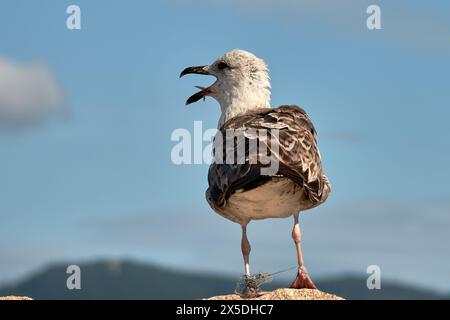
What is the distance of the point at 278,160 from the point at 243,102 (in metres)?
4.91

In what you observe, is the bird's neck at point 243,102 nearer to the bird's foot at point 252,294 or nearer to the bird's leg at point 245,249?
the bird's leg at point 245,249

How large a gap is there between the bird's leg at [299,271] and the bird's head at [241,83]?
427 centimetres

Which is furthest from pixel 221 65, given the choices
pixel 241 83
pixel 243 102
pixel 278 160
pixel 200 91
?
pixel 278 160

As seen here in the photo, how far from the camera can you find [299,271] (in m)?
20.6

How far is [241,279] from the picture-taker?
20.3 meters

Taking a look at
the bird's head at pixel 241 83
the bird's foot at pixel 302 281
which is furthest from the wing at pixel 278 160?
the bird's head at pixel 241 83

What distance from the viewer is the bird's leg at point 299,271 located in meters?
20.2

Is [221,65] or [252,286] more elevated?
[221,65]

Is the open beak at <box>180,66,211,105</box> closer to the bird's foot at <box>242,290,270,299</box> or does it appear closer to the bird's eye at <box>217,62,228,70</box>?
the bird's eye at <box>217,62,228,70</box>

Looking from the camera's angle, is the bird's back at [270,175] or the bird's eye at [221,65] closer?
the bird's back at [270,175]

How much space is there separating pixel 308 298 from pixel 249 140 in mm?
3855

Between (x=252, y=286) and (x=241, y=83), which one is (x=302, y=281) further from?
(x=241, y=83)

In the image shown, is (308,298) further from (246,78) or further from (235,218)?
(246,78)
